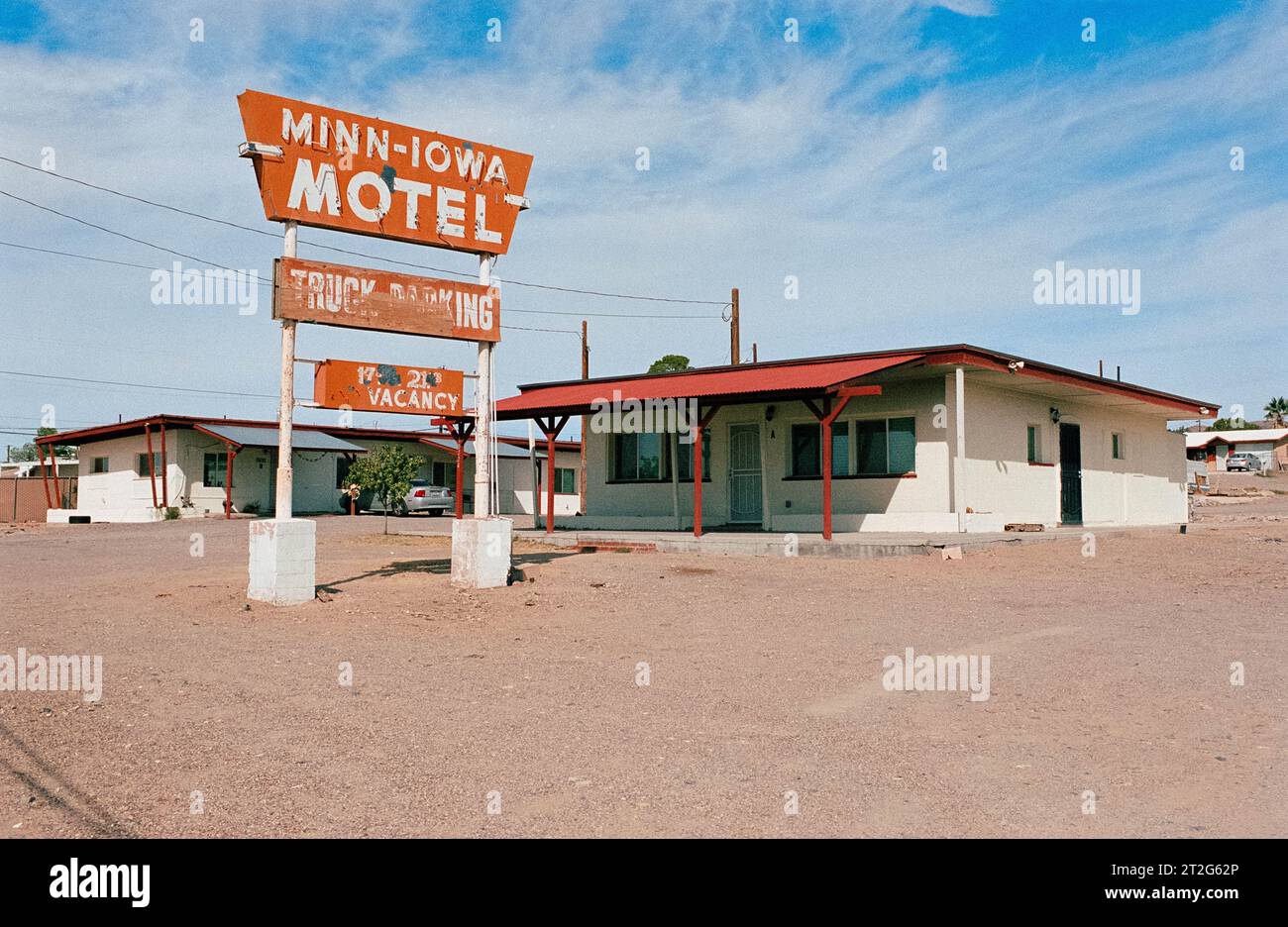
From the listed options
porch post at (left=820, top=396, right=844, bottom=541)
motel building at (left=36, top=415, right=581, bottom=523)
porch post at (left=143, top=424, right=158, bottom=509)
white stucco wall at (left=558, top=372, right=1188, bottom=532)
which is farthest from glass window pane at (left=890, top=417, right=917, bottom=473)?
porch post at (left=143, top=424, right=158, bottom=509)

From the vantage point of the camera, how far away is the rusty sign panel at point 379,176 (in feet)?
35.0

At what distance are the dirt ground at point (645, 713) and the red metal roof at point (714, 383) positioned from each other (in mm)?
5334

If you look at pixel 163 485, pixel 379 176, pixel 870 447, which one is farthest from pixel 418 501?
pixel 379 176

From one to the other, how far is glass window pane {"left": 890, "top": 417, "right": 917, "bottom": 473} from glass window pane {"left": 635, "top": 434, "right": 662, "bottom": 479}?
5.39 m

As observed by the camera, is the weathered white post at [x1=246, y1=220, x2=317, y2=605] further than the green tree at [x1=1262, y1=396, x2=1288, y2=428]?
No

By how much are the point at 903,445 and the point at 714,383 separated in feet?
12.7

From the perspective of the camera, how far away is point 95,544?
67.3 ft

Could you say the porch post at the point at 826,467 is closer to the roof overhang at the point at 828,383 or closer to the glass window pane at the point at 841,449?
the roof overhang at the point at 828,383

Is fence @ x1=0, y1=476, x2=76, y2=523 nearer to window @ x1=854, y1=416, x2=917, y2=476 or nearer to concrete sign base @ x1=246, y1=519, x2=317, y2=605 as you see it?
concrete sign base @ x1=246, y1=519, x2=317, y2=605

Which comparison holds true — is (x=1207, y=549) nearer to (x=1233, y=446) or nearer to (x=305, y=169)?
(x=305, y=169)

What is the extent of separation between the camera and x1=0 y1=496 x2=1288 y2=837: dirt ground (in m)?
4.25

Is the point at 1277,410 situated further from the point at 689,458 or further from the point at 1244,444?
the point at 689,458

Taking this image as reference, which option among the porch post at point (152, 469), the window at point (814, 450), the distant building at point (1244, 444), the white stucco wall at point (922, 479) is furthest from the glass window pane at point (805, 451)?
the distant building at point (1244, 444)
